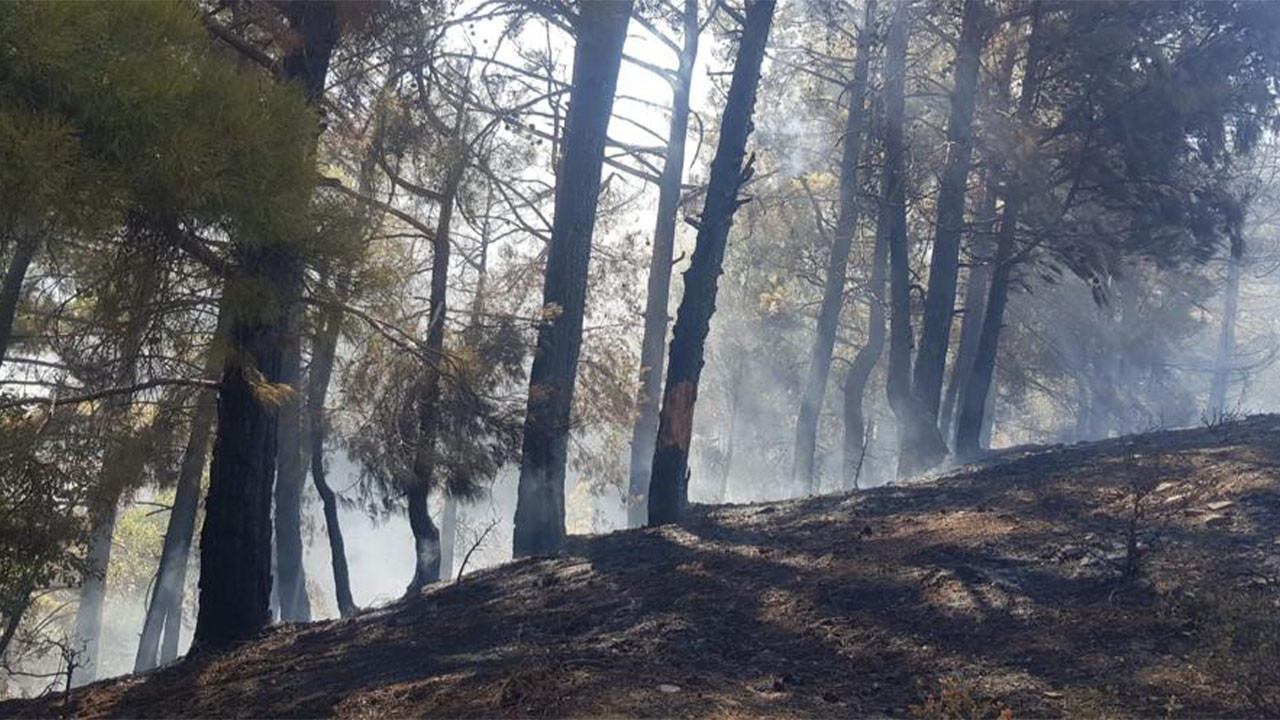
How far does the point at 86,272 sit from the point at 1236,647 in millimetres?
6778

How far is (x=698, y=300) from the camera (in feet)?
38.8

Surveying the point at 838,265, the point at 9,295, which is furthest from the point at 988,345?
the point at 9,295

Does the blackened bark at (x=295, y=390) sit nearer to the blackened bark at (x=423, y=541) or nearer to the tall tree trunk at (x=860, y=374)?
the blackened bark at (x=423, y=541)

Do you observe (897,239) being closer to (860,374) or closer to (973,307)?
(973,307)

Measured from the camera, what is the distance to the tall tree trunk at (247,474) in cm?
966

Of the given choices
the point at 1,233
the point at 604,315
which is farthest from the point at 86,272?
the point at 604,315

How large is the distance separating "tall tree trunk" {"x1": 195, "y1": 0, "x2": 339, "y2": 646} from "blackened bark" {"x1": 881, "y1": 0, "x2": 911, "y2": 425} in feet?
36.6

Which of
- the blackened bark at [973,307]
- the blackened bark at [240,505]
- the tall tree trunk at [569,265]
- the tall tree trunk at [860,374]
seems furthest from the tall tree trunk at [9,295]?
the tall tree trunk at [860,374]

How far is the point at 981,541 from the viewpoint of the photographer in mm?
8008

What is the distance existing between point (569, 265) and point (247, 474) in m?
4.65

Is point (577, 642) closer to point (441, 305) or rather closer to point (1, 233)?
point (1, 233)

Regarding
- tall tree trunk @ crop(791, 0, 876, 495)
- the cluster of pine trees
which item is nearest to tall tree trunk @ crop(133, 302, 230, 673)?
the cluster of pine trees

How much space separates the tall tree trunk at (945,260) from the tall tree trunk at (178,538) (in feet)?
33.0

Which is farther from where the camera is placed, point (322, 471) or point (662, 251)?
point (662, 251)
